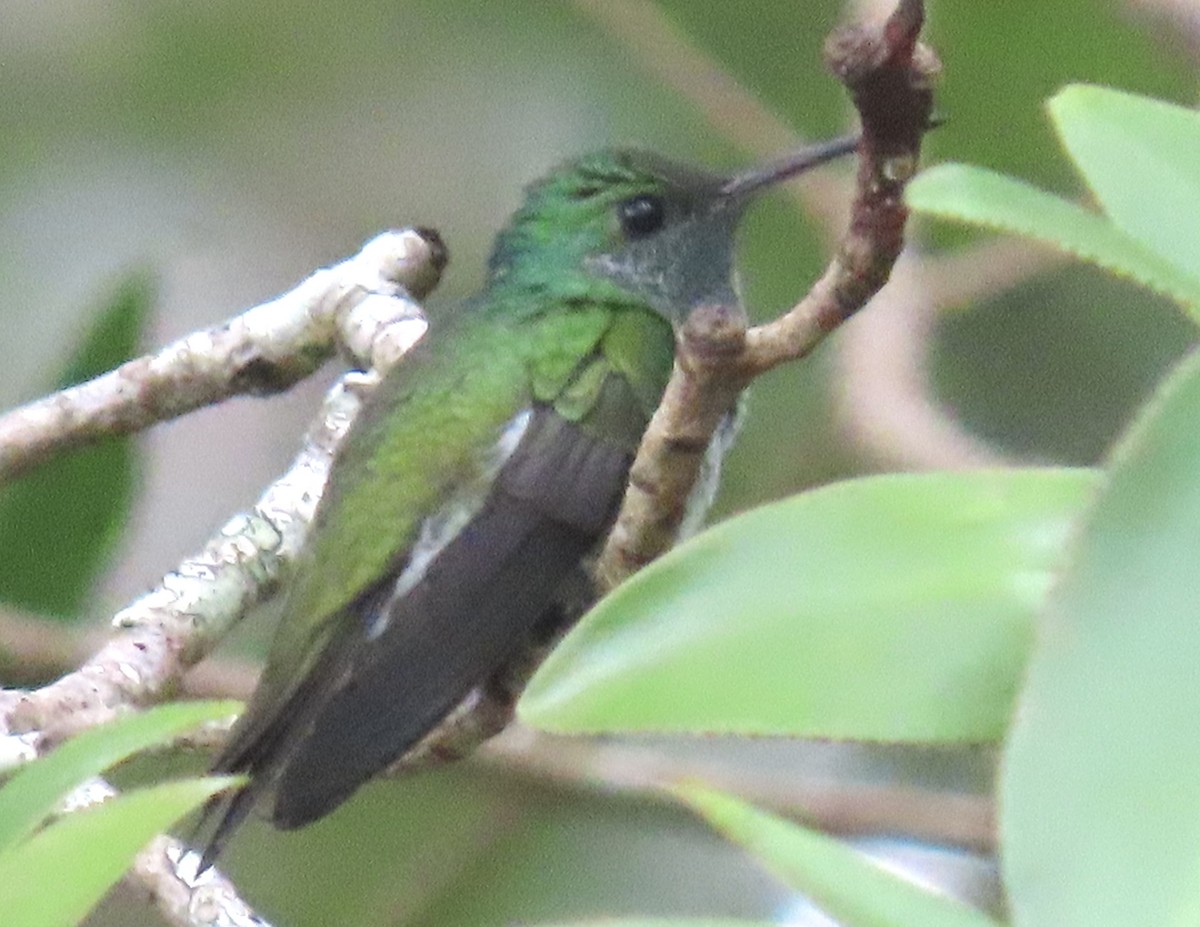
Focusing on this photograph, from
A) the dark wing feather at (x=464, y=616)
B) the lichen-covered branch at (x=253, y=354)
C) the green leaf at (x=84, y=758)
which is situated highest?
the lichen-covered branch at (x=253, y=354)

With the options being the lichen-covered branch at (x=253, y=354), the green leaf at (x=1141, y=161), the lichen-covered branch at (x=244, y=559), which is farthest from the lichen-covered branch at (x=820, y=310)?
the lichen-covered branch at (x=253, y=354)

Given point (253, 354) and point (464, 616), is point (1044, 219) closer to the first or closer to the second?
point (464, 616)

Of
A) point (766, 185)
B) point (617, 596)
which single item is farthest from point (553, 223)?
point (617, 596)

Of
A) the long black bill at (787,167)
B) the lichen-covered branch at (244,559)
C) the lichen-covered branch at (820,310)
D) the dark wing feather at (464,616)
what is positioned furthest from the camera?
the long black bill at (787,167)

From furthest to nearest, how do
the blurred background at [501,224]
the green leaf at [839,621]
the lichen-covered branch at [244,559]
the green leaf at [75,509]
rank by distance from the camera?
the blurred background at [501,224]
the green leaf at [75,509]
the lichen-covered branch at [244,559]
the green leaf at [839,621]

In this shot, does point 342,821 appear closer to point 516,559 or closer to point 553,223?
point 553,223

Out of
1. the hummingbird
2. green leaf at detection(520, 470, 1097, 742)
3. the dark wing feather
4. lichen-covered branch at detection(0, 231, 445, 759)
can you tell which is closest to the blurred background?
lichen-covered branch at detection(0, 231, 445, 759)

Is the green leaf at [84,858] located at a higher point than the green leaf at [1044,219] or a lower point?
lower

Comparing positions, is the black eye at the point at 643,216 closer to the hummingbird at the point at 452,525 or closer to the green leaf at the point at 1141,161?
the hummingbird at the point at 452,525
